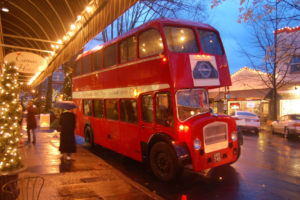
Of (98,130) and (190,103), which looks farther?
(98,130)

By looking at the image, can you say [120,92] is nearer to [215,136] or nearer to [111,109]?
[111,109]

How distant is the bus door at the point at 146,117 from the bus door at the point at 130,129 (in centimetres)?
33

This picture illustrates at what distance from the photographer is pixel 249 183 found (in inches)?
250

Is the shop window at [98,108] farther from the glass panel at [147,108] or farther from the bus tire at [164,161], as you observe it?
the bus tire at [164,161]

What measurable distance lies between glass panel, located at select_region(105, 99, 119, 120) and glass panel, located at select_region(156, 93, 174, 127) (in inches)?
99.4

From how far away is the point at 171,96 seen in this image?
6195 mm

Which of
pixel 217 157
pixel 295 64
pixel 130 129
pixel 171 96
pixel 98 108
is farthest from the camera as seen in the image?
pixel 295 64

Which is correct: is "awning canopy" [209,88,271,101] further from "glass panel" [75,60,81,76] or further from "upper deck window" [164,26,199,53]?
"upper deck window" [164,26,199,53]

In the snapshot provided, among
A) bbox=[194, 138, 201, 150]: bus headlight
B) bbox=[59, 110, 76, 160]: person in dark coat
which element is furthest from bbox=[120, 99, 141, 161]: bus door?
bbox=[194, 138, 201, 150]: bus headlight

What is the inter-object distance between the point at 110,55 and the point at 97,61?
1332mm

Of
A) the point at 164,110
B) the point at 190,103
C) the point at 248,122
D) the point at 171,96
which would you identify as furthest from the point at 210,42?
Answer: the point at 248,122

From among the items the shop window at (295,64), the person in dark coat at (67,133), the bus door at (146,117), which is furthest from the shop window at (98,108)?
the shop window at (295,64)

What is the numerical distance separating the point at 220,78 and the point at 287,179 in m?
3.40

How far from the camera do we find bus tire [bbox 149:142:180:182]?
600 centimetres
